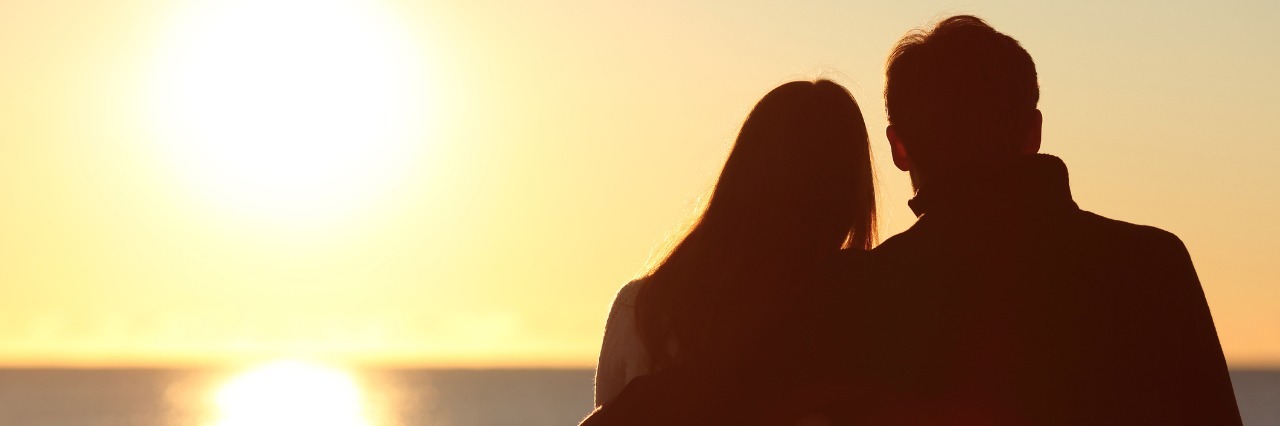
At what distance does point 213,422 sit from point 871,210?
4009 inches

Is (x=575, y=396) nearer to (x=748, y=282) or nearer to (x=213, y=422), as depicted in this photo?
(x=213, y=422)

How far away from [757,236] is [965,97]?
777 mm

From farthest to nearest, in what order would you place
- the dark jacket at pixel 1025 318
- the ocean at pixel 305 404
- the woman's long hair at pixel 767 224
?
the ocean at pixel 305 404
the woman's long hair at pixel 767 224
the dark jacket at pixel 1025 318

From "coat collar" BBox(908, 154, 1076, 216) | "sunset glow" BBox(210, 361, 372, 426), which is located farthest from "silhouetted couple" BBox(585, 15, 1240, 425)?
"sunset glow" BBox(210, 361, 372, 426)

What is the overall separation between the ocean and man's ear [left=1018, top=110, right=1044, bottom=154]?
82776 millimetres

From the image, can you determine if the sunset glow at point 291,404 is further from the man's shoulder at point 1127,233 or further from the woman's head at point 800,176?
the man's shoulder at point 1127,233

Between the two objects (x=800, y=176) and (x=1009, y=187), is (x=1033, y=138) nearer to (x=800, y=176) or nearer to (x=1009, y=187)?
(x=1009, y=187)

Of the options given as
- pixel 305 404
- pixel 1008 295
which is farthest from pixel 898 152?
pixel 305 404

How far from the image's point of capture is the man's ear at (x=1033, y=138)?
15.8 feet

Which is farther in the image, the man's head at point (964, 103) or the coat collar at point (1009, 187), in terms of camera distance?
the man's head at point (964, 103)

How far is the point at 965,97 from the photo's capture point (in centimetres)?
485

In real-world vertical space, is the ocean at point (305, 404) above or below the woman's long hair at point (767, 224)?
above

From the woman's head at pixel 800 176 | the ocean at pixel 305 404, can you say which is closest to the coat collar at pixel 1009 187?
the woman's head at pixel 800 176

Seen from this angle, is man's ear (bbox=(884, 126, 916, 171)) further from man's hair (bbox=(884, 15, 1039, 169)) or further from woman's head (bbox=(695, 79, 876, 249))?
woman's head (bbox=(695, 79, 876, 249))
